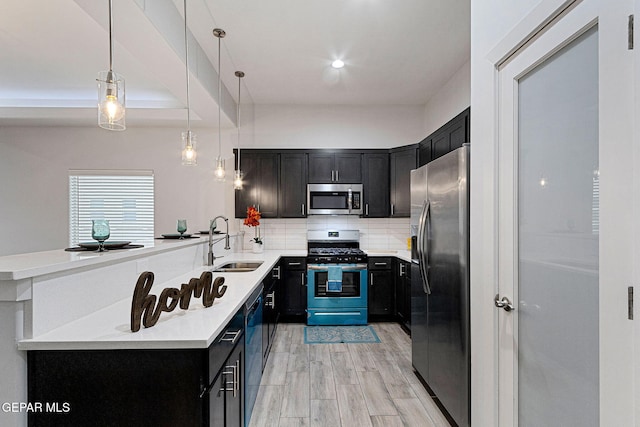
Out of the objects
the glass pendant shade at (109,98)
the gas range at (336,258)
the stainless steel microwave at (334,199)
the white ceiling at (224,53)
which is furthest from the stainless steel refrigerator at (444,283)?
the glass pendant shade at (109,98)

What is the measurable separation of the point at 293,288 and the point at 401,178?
2097mm

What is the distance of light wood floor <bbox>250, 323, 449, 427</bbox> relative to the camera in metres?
2.27

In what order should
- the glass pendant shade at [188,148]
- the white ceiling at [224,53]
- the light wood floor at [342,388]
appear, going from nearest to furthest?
the light wood floor at [342,388]
the white ceiling at [224,53]
the glass pendant shade at [188,148]

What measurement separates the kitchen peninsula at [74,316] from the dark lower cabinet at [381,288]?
2744 mm

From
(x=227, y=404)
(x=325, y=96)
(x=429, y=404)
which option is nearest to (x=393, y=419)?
(x=429, y=404)

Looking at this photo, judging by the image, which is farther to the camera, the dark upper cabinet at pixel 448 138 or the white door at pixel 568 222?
the dark upper cabinet at pixel 448 138

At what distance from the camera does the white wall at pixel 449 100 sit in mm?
3535

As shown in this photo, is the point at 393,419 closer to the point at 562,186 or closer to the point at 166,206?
the point at 562,186

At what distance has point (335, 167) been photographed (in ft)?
15.1

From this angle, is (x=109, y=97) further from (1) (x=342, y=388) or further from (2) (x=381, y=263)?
(2) (x=381, y=263)

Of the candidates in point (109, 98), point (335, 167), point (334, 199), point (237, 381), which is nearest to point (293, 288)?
point (334, 199)

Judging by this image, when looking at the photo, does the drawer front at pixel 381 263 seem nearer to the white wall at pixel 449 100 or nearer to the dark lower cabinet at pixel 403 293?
the dark lower cabinet at pixel 403 293

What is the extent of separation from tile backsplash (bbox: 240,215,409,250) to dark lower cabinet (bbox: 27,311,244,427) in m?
3.59
